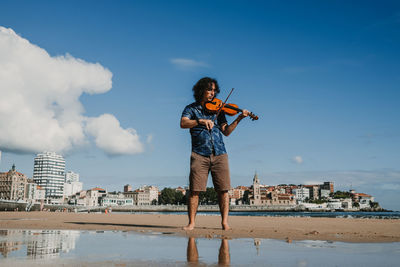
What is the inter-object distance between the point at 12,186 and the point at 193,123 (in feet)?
487

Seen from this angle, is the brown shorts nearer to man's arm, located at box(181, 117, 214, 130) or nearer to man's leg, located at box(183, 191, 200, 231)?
man's leg, located at box(183, 191, 200, 231)

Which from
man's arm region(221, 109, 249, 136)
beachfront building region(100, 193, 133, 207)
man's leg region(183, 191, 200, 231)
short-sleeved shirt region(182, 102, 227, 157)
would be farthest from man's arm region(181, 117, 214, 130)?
beachfront building region(100, 193, 133, 207)

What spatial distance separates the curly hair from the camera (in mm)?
5371

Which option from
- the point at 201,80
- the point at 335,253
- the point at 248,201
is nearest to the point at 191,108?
the point at 201,80

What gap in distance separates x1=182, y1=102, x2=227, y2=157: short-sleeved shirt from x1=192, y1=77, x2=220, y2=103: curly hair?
0.24m

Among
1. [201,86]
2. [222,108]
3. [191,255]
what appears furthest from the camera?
[201,86]

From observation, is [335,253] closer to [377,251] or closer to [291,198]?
[377,251]

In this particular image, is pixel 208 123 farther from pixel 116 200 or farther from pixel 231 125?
pixel 116 200

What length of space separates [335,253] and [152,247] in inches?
57.9

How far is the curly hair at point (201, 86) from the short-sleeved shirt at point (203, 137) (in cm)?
24

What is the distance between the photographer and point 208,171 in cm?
509

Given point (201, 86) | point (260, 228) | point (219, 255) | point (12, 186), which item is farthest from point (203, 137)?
point (12, 186)

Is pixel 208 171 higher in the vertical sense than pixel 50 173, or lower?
lower

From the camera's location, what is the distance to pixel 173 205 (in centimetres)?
14925
